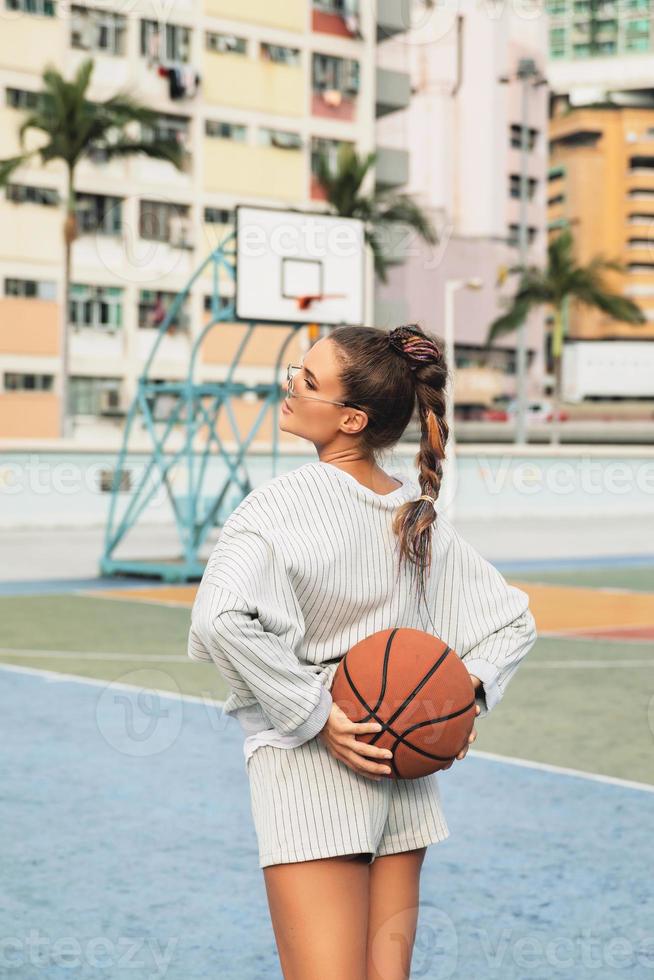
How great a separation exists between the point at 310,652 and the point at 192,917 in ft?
7.23

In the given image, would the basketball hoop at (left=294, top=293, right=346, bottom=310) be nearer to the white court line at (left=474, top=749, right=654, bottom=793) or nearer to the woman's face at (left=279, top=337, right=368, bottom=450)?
the white court line at (left=474, top=749, right=654, bottom=793)

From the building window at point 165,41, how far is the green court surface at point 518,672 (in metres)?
40.1

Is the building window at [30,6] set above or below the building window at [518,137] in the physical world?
below

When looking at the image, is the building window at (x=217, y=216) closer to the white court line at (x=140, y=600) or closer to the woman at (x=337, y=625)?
the white court line at (x=140, y=600)

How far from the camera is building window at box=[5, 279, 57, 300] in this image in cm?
4872

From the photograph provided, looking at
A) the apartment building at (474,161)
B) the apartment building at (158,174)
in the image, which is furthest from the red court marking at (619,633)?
the apartment building at (474,161)

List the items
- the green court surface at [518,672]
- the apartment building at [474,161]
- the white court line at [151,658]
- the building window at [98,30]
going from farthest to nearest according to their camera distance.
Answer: the apartment building at [474,161] → the building window at [98,30] → the white court line at [151,658] → the green court surface at [518,672]

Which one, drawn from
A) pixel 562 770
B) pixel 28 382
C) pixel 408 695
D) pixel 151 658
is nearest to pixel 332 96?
pixel 28 382

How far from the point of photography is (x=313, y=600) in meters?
2.74

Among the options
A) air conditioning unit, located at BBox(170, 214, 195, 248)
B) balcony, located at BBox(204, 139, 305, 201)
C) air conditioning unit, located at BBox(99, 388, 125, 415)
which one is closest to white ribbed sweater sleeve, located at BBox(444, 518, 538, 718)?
air conditioning unit, located at BBox(99, 388, 125, 415)

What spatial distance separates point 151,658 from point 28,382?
39626 mm

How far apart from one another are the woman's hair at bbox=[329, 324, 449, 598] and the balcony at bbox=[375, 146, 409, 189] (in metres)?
56.4

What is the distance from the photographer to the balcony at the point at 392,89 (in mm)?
57719

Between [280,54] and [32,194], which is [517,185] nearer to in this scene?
A: [280,54]
